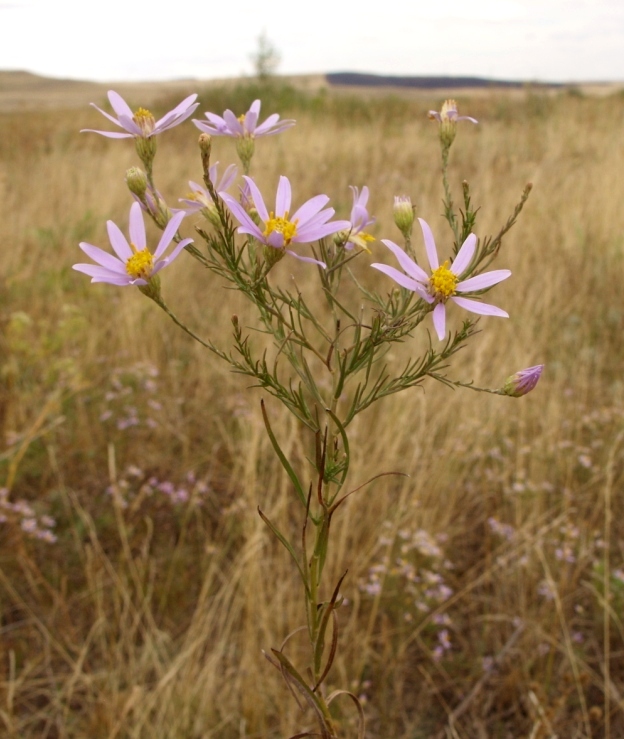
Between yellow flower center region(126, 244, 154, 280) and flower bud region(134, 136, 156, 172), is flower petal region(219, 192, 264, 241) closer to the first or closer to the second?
yellow flower center region(126, 244, 154, 280)

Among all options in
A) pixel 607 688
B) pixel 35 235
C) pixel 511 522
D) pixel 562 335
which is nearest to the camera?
pixel 607 688

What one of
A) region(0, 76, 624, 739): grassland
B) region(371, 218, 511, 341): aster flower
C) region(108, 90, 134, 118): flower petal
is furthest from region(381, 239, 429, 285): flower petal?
region(0, 76, 624, 739): grassland

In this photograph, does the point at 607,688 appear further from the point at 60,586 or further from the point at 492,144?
the point at 492,144

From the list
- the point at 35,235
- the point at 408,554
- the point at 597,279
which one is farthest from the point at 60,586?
the point at 597,279

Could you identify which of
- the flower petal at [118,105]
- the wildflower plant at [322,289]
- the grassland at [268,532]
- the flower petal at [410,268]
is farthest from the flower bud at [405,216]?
the grassland at [268,532]

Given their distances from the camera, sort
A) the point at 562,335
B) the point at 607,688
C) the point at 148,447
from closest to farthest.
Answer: the point at 607,688, the point at 148,447, the point at 562,335

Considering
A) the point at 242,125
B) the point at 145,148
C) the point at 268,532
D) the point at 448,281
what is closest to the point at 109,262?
the point at 145,148

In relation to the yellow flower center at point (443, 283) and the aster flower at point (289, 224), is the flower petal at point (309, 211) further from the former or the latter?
the yellow flower center at point (443, 283)

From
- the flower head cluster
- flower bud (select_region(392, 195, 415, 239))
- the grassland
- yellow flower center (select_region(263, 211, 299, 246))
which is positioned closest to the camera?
yellow flower center (select_region(263, 211, 299, 246))
